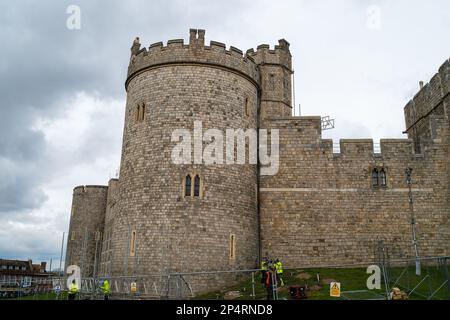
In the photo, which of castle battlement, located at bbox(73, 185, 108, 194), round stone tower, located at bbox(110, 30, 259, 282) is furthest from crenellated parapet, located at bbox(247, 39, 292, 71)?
castle battlement, located at bbox(73, 185, 108, 194)

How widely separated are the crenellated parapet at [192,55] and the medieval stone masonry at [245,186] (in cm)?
5

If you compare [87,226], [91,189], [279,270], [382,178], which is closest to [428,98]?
[382,178]

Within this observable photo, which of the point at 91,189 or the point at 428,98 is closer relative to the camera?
the point at 428,98

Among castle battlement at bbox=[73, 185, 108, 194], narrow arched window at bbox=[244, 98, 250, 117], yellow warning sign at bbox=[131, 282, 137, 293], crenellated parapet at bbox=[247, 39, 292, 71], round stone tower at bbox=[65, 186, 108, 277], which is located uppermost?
crenellated parapet at bbox=[247, 39, 292, 71]

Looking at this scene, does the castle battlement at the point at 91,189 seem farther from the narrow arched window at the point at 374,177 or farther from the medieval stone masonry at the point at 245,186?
the narrow arched window at the point at 374,177

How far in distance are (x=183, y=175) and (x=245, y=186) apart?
3.12 meters

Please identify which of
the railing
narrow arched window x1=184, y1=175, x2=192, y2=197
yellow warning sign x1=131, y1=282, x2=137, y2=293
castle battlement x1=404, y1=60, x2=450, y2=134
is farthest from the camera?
castle battlement x1=404, y1=60, x2=450, y2=134

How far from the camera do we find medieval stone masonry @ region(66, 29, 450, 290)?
57.5 ft

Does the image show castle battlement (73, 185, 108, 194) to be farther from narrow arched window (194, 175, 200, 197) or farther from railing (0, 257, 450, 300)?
narrow arched window (194, 175, 200, 197)

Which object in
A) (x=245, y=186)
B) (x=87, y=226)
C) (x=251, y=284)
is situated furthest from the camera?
(x=87, y=226)

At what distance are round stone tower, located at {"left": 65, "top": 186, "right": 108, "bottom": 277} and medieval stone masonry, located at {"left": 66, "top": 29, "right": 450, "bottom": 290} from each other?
9565 mm

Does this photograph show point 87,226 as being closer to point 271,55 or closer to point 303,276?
point 271,55

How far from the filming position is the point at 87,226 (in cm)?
3075
